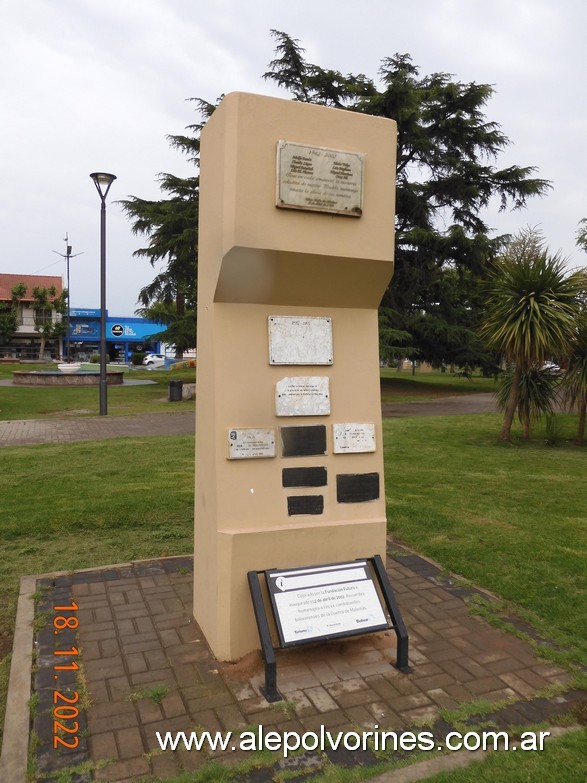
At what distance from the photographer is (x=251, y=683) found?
3.50 m

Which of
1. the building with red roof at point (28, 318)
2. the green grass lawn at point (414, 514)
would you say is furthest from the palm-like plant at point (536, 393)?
the building with red roof at point (28, 318)

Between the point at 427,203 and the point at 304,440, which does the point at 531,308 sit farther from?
the point at 427,203

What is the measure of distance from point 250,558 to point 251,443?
69 cm

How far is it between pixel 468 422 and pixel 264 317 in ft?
38.4

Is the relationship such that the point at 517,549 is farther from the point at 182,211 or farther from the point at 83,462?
the point at 182,211

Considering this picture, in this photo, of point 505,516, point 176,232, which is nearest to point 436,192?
point 176,232

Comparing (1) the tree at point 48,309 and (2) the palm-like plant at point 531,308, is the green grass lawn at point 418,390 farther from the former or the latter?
(1) the tree at point 48,309

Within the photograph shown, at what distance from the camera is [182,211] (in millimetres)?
25969

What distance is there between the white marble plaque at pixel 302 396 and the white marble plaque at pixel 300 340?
120 millimetres

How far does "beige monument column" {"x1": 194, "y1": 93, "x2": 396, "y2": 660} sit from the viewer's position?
3.63 metres

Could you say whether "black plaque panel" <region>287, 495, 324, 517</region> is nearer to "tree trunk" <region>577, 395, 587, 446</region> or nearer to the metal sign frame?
the metal sign frame

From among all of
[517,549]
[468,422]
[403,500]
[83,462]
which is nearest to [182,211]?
[468,422]

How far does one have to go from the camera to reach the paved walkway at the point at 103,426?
40.0 feet

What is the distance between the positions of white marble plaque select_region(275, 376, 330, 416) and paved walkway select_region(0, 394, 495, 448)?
8.75 m
